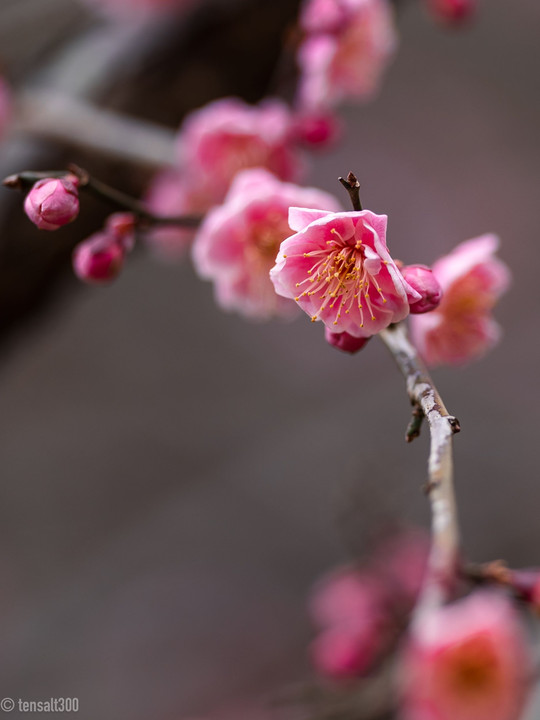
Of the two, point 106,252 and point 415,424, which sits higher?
point 106,252

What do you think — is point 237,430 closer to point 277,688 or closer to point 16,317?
point 277,688

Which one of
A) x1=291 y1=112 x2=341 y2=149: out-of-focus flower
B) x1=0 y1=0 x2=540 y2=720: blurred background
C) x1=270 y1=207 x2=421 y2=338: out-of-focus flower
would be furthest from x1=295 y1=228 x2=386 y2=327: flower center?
x1=0 y1=0 x2=540 y2=720: blurred background

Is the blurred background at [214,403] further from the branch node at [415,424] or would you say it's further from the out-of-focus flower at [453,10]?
the branch node at [415,424]

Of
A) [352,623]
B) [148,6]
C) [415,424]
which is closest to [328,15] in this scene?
[415,424]

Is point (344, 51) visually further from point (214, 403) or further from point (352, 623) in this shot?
point (214, 403)

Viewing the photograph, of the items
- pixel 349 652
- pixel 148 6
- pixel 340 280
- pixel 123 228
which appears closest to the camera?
pixel 340 280

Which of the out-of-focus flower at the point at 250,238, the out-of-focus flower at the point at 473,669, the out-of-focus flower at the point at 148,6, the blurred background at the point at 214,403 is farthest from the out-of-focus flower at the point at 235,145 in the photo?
the out-of-focus flower at the point at 148,6

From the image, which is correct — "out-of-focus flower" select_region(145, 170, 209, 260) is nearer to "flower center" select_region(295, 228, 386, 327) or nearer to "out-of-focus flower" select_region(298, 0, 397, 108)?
"out-of-focus flower" select_region(298, 0, 397, 108)
